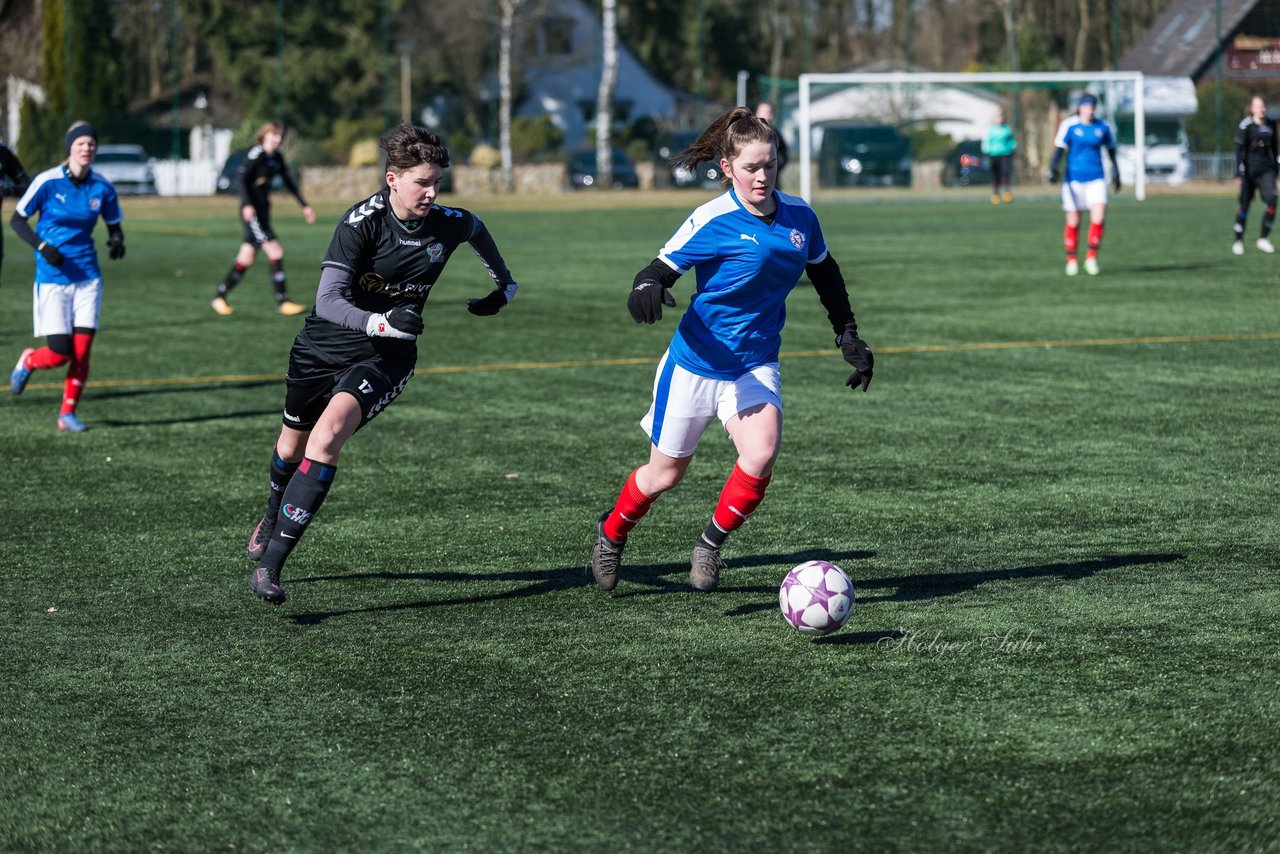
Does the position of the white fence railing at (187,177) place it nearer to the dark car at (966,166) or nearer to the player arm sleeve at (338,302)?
the dark car at (966,166)

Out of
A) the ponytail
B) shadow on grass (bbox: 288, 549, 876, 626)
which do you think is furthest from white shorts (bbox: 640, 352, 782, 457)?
the ponytail

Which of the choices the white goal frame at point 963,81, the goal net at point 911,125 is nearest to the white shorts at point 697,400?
the white goal frame at point 963,81

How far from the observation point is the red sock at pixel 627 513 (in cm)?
682

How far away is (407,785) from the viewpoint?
4637mm

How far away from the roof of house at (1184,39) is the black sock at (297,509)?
161ft

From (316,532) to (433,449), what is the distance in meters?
2.27

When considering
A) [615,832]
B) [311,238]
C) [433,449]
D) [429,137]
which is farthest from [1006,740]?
[311,238]

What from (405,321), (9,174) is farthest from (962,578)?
(9,174)

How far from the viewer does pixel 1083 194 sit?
21.3 metres

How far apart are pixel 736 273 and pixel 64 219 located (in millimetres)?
6680

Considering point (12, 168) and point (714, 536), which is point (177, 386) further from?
point (714, 536)

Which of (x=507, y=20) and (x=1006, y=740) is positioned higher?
(x=507, y=20)

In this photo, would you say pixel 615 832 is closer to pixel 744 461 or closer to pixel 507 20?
pixel 744 461

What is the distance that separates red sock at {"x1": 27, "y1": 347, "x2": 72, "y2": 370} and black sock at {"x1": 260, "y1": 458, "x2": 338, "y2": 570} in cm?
562
